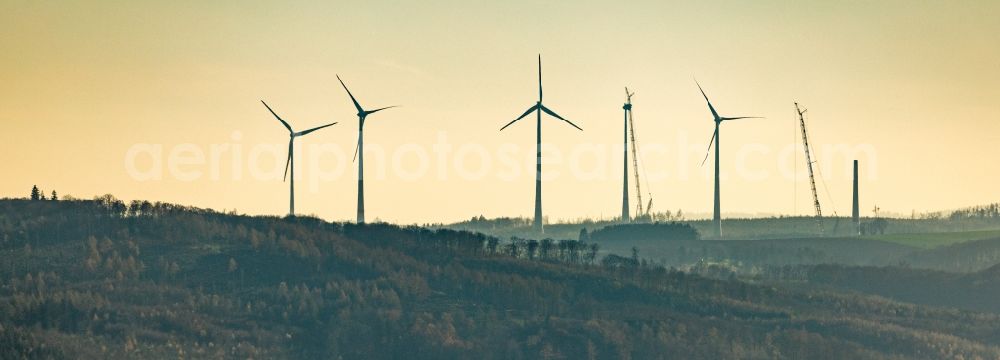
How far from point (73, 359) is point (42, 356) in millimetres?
3431

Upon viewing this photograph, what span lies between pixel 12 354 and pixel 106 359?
9855mm

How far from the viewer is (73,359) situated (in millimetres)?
197125

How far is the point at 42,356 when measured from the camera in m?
198

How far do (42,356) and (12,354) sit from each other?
3.25 meters

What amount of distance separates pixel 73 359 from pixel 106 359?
384 centimetres

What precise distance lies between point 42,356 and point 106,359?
6736 millimetres

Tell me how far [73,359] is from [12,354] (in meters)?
6.67

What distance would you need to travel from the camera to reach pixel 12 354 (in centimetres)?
19762

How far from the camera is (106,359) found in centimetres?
19950
